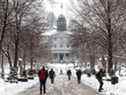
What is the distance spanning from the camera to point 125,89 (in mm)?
20719

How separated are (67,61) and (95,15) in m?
128

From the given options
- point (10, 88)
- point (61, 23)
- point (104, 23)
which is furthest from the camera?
point (61, 23)

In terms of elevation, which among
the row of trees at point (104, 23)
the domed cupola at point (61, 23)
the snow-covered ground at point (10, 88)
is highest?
the domed cupola at point (61, 23)

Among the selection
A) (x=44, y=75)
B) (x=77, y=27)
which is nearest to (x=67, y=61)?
(x=77, y=27)

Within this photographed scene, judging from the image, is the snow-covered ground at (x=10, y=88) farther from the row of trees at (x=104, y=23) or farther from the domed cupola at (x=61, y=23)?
the domed cupola at (x=61, y=23)

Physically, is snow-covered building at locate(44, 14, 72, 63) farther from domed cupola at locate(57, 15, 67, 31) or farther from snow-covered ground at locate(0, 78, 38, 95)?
snow-covered ground at locate(0, 78, 38, 95)

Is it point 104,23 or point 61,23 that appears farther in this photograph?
point 61,23

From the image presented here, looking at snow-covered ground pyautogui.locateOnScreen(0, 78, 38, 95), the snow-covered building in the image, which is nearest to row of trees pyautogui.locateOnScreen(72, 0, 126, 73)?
snow-covered ground pyautogui.locateOnScreen(0, 78, 38, 95)

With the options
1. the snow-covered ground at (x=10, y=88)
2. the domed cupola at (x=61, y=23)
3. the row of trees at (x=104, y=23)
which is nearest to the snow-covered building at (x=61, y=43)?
the domed cupola at (x=61, y=23)

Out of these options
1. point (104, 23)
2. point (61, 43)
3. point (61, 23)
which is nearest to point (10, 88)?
point (104, 23)

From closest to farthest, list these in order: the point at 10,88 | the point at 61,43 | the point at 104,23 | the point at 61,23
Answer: the point at 10,88 → the point at 104,23 → the point at 61,23 → the point at 61,43

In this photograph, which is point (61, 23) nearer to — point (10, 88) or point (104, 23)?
point (104, 23)

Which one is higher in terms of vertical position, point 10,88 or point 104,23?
point 104,23

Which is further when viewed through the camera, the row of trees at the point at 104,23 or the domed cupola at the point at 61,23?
the domed cupola at the point at 61,23
